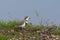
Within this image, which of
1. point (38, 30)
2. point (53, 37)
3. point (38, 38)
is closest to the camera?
point (38, 38)

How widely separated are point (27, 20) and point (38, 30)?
1.16 feet

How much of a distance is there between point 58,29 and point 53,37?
52 cm

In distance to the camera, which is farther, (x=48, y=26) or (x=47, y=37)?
(x=48, y=26)

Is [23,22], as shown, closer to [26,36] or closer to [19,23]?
[19,23]

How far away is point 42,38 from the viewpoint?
20.9ft

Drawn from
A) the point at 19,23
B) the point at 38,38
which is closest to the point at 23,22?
the point at 19,23

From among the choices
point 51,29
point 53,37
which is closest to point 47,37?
point 53,37

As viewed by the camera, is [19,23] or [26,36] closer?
[26,36]

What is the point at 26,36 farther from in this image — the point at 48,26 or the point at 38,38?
the point at 48,26

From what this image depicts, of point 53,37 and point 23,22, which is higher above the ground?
point 23,22

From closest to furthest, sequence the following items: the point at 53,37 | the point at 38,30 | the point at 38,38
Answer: the point at 38,38, the point at 53,37, the point at 38,30

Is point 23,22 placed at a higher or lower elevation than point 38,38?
higher

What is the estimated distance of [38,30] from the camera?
7.20 m

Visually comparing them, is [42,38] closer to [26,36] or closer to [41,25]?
[26,36]
